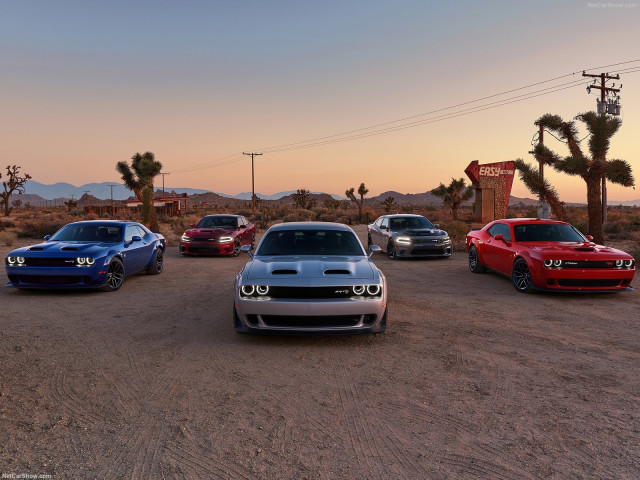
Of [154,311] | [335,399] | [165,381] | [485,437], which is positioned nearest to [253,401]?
[335,399]

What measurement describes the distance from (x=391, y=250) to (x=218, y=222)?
6574mm

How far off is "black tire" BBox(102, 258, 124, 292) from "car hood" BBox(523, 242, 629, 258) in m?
8.24

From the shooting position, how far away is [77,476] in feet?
9.49

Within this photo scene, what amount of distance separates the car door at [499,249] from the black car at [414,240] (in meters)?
3.74

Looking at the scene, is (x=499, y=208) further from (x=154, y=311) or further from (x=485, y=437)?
(x=485, y=437)

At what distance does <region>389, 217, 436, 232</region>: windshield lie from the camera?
16.1 m

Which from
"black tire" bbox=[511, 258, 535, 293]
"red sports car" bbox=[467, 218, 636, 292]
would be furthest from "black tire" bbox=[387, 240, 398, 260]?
"black tire" bbox=[511, 258, 535, 293]

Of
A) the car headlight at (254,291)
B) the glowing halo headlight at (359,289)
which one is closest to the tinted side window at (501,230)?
the glowing halo headlight at (359,289)

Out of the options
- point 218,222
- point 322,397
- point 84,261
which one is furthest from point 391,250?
point 322,397

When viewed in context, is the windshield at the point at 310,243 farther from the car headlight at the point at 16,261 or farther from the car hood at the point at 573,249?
the car headlight at the point at 16,261

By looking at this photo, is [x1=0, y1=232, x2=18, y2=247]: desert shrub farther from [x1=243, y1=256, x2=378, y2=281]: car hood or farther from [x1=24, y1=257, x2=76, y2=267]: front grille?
[x1=243, y1=256, x2=378, y2=281]: car hood

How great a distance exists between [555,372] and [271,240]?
4044 millimetres

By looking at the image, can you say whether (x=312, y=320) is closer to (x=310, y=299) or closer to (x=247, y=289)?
(x=310, y=299)

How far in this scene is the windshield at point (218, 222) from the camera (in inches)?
680
